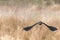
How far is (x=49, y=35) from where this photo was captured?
361 centimetres

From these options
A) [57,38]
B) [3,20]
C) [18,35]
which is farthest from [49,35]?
[3,20]

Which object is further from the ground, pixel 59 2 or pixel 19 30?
pixel 19 30

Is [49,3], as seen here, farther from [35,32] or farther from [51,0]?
[35,32]

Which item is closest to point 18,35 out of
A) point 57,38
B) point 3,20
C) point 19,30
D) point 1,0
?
point 19,30

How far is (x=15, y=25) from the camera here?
423 cm

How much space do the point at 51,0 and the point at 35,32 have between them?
8.58m

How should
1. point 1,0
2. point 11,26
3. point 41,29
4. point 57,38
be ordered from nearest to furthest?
1. point 57,38
2. point 41,29
3. point 11,26
4. point 1,0

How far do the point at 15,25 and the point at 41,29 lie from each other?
59 centimetres

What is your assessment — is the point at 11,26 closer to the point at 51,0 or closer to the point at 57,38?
the point at 57,38

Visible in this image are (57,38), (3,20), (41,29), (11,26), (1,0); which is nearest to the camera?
(57,38)

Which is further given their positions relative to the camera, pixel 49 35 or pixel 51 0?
pixel 51 0

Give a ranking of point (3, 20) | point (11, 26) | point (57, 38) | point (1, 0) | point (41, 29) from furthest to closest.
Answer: point (1, 0) → point (3, 20) → point (11, 26) → point (41, 29) → point (57, 38)

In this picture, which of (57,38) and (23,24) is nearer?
(57,38)

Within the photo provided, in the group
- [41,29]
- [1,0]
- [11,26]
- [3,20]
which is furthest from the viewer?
[1,0]
